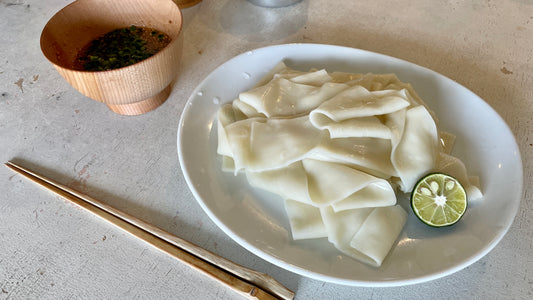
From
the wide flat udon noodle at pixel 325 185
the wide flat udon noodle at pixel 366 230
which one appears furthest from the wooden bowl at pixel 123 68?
the wide flat udon noodle at pixel 366 230

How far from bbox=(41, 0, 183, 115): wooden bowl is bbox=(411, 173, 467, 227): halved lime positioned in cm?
92

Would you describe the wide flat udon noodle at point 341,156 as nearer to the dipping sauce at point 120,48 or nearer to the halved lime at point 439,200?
the halved lime at point 439,200

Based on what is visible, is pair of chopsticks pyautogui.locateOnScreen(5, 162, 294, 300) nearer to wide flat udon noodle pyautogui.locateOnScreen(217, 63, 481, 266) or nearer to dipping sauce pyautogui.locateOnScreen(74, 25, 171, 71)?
wide flat udon noodle pyautogui.locateOnScreen(217, 63, 481, 266)

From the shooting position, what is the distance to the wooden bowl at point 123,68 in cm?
122

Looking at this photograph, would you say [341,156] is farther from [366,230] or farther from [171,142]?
[171,142]

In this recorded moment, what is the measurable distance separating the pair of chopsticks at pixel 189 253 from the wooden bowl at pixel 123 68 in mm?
356

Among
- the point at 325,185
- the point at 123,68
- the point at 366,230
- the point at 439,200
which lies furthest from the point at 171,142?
the point at 439,200

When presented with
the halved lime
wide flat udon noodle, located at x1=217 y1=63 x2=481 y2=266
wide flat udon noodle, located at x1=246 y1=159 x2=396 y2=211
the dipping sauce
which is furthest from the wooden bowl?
the halved lime

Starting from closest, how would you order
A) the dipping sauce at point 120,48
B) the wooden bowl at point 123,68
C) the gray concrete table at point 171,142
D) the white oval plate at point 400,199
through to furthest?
the white oval plate at point 400,199, the gray concrete table at point 171,142, the wooden bowl at point 123,68, the dipping sauce at point 120,48

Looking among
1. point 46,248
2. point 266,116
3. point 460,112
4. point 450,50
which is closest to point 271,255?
point 266,116

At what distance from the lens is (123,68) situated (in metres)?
1.19

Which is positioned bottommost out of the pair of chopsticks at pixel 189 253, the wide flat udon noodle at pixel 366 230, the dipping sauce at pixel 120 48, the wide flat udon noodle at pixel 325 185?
the pair of chopsticks at pixel 189 253

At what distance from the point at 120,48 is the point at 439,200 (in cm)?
124

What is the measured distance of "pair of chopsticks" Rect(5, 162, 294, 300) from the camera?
1.00m
